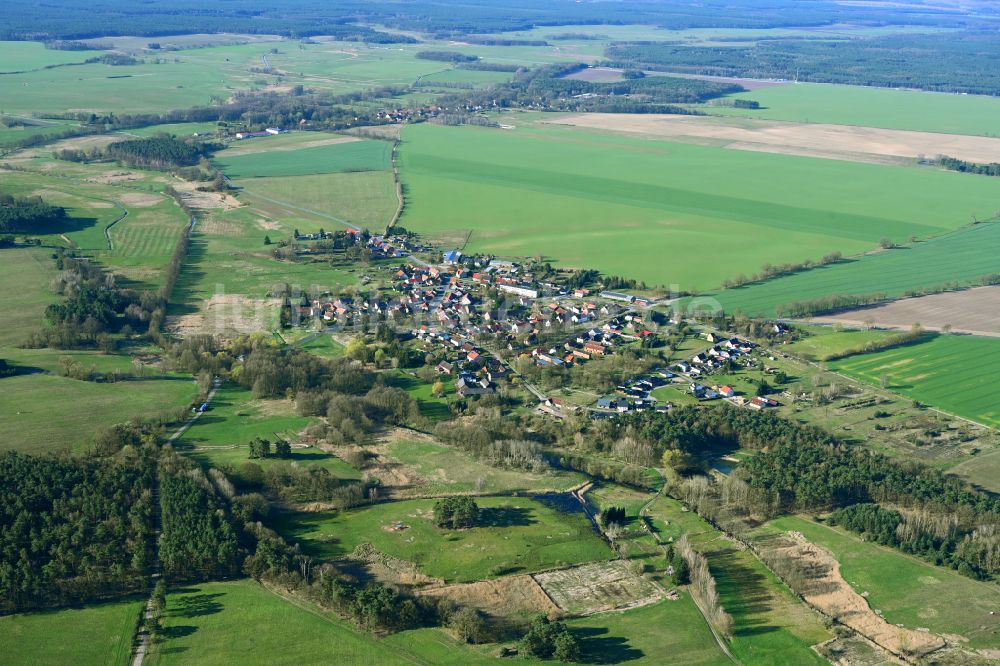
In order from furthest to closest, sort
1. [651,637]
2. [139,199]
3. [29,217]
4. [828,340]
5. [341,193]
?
[341,193]
[139,199]
[29,217]
[828,340]
[651,637]

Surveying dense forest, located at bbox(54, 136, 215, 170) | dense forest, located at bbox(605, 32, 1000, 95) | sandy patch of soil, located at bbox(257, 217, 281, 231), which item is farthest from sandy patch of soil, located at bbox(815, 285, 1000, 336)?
dense forest, located at bbox(605, 32, 1000, 95)

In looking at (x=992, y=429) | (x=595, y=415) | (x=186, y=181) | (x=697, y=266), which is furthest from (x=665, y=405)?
A: (x=186, y=181)

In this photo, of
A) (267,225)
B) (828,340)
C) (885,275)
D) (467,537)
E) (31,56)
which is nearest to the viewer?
(467,537)

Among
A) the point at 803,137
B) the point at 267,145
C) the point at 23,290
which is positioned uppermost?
the point at 803,137

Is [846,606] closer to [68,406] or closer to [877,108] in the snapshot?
[68,406]

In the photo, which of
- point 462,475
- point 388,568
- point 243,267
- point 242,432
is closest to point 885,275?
point 462,475

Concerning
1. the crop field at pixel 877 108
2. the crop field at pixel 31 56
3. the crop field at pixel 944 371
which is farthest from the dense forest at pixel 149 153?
the crop field at pixel 944 371

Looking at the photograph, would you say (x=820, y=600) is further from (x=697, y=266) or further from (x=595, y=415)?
(x=697, y=266)
